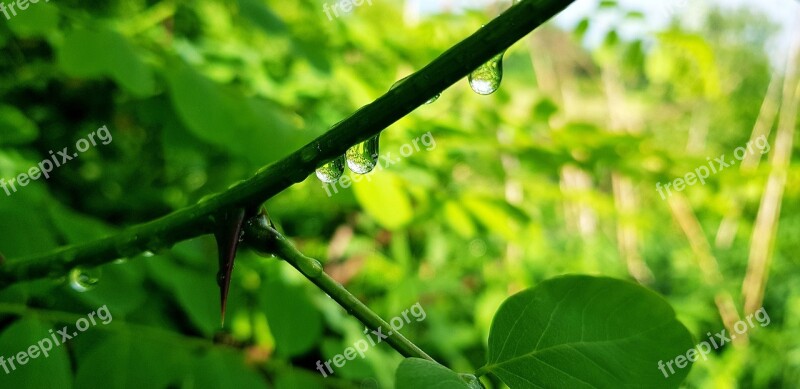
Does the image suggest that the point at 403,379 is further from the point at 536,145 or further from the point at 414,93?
the point at 536,145

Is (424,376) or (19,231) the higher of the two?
(19,231)

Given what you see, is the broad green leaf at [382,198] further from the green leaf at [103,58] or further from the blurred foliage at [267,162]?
the green leaf at [103,58]

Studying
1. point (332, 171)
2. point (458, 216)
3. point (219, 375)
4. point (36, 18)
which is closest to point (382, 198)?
point (458, 216)

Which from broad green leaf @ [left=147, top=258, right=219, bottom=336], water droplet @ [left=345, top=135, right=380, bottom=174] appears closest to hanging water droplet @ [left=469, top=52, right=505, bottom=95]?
water droplet @ [left=345, top=135, right=380, bottom=174]

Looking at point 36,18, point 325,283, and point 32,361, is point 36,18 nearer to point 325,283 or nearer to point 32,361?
point 32,361

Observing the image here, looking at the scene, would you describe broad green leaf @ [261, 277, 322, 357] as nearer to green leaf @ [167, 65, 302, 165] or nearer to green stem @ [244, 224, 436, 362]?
green leaf @ [167, 65, 302, 165]

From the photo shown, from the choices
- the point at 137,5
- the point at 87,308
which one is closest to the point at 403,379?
the point at 87,308
